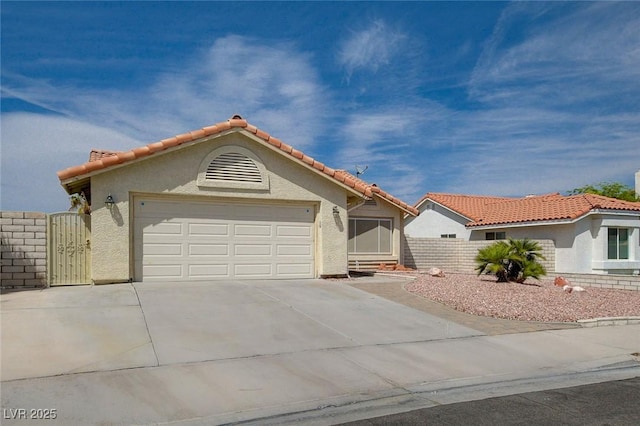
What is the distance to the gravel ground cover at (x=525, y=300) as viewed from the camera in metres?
11.6

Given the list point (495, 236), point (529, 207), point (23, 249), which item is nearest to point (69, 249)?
point (23, 249)

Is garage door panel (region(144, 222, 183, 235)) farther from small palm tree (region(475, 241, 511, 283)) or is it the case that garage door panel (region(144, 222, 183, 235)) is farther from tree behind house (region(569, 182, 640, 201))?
tree behind house (region(569, 182, 640, 201))

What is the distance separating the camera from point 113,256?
13.0 metres

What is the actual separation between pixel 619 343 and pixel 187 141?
10742 mm

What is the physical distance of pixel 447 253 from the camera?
25.3 m

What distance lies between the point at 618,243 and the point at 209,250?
20.1 metres

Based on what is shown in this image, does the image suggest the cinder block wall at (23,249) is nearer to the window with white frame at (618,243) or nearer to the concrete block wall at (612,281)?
the concrete block wall at (612,281)

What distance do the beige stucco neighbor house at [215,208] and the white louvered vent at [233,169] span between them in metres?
0.03

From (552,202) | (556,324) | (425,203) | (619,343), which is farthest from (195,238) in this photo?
(425,203)

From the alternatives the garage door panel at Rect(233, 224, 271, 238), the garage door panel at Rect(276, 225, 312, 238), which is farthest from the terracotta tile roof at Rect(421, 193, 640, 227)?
the garage door panel at Rect(233, 224, 271, 238)

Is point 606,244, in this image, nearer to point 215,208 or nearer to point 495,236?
point 495,236

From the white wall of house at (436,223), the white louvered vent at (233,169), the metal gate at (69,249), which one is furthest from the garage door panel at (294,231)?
the white wall of house at (436,223)

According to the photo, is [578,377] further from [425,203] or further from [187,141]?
[425,203]

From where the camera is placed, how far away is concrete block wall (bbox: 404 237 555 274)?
23938 millimetres
